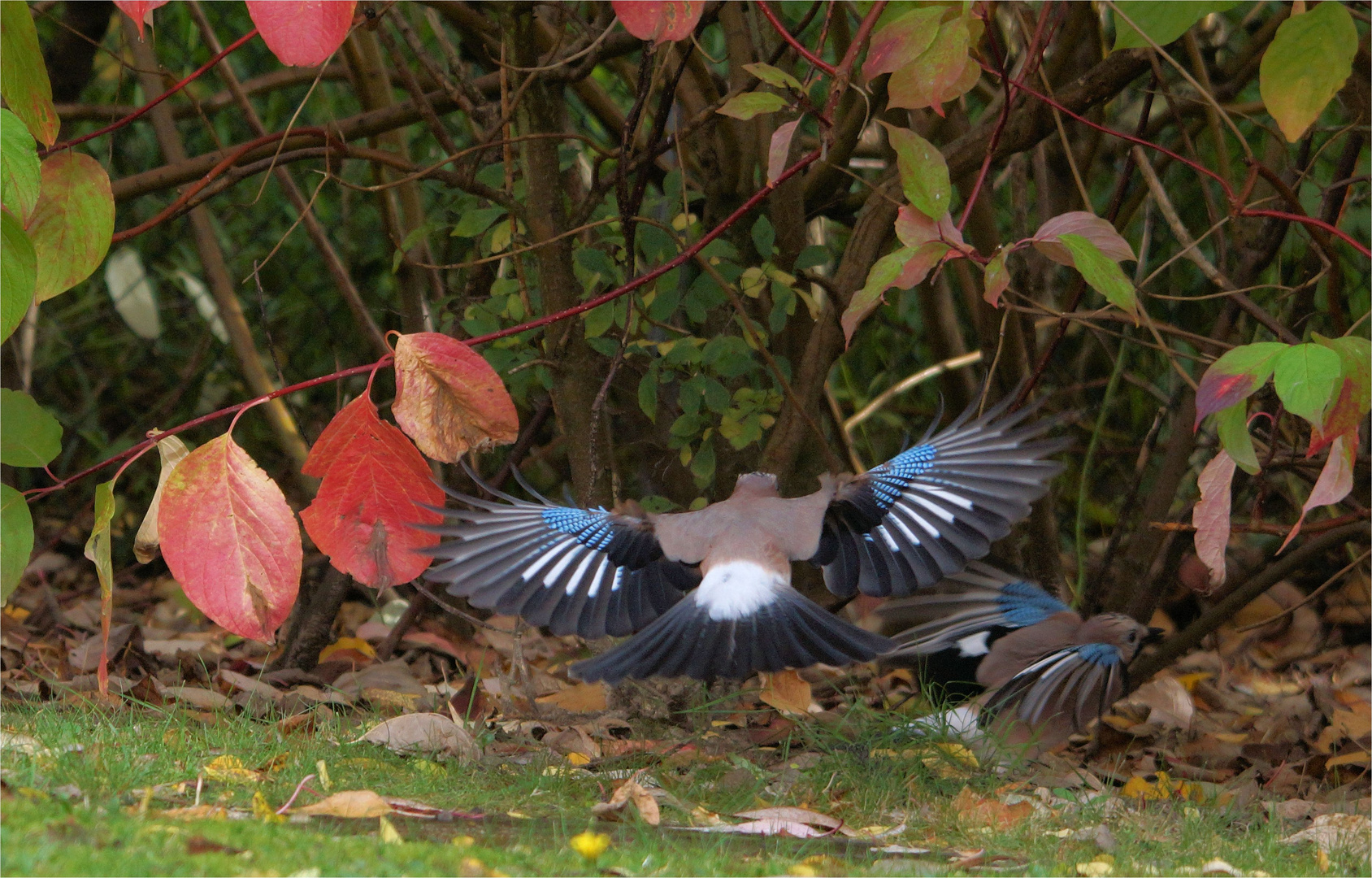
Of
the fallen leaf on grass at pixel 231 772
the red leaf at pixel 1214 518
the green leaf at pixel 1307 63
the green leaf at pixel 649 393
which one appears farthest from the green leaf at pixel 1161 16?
the fallen leaf on grass at pixel 231 772

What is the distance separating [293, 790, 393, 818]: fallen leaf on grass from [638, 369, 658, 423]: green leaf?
48.6 inches

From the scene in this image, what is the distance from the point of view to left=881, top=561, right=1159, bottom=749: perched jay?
9.98ft

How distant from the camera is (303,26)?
1.76m

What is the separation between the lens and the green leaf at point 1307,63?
87.5 inches

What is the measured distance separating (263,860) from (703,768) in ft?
3.63

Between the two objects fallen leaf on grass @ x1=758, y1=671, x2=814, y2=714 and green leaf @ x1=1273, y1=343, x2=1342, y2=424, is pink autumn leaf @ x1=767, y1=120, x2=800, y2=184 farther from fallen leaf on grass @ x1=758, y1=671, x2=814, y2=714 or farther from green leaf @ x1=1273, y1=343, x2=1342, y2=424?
fallen leaf on grass @ x1=758, y1=671, x2=814, y2=714

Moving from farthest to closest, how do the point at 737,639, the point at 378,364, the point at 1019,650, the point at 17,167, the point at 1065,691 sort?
the point at 1019,650 → the point at 1065,691 → the point at 737,639 → the point at 378,364 → the point at 17,167

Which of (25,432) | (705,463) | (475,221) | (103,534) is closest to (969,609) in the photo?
(705,463)

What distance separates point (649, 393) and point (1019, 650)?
3.61 feet

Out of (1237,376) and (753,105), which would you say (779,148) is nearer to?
(753,105)

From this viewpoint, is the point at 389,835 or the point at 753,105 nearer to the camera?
the point at 389,835

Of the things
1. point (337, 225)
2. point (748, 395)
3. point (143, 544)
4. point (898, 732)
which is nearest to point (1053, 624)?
point (898, 732)

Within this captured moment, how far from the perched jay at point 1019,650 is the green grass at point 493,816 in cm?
32

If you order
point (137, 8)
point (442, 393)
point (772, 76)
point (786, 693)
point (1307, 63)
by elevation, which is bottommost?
point (786, 693)
